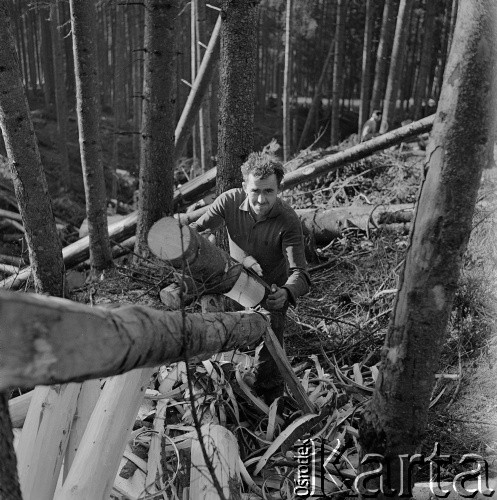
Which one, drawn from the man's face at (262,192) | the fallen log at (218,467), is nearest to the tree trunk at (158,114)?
the man's face at (262,192)

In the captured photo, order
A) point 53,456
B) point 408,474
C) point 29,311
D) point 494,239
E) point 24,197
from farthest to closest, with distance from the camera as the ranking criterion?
1. point 494,239
2. point 24,197
3. point 53,456
4. point 408,474
5. point 29,311

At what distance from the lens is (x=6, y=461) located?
2.35m

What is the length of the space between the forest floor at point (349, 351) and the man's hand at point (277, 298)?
706 millimetres

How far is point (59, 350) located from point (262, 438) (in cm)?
256

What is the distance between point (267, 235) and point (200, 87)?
4.70 m

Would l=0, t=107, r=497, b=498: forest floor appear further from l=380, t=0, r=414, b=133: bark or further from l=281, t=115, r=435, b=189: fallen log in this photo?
l=380, t=0, r=414, b=133: bark

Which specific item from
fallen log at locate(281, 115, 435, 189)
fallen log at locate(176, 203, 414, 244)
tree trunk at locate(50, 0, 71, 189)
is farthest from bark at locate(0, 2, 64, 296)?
tree trunk at locate(50, 0, 71, 189)

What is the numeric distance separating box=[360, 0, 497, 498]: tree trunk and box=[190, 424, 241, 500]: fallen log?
2.80ft

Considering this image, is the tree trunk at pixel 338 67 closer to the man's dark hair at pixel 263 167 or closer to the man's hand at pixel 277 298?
the man's dark hair at pixel 263 167

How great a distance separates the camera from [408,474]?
309 cm

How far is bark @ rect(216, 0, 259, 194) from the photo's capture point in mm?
5730

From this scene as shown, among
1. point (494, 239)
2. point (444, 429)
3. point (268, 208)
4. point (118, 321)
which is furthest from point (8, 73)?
point (494, 239)

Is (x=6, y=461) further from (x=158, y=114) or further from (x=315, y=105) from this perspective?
(x=315, y=105)

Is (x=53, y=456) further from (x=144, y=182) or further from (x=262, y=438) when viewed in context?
(x=144, y=182)
